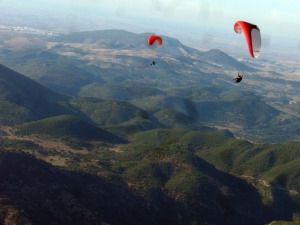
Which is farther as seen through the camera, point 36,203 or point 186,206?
point 186,206

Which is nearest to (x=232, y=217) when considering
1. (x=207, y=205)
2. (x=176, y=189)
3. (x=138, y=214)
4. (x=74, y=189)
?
(x=207, y=205)

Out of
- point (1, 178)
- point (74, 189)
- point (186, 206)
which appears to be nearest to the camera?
point (1, 178)

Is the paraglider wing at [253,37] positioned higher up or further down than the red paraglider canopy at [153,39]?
higher up

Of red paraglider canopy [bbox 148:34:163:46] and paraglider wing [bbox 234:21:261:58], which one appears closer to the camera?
paraglider wing [bbox 234:21:261:58]

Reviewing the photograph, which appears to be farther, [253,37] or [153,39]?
[153,39]

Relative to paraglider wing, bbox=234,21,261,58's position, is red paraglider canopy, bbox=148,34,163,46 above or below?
below

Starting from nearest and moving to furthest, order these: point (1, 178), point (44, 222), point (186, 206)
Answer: point (44, 222)
point (1, 178)
point (186, 206)

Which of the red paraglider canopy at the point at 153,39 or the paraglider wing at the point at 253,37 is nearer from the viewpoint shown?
the paraglider wing at the point at 253,37

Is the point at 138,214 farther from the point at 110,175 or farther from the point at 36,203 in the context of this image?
the point at 36,203

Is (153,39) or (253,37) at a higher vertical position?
(253,37)

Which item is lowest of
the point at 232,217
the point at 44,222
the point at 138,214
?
the point at 232,217

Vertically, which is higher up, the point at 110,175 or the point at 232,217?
the point at 110,175
